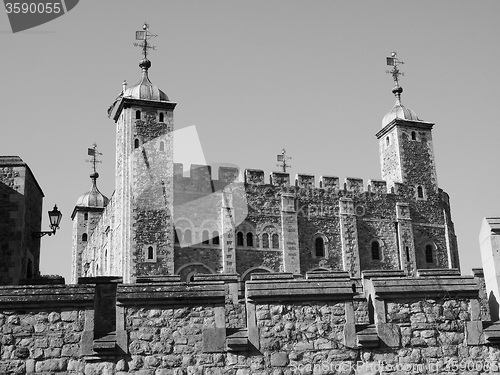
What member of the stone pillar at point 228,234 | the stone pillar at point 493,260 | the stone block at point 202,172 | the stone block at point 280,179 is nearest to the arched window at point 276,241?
the stone pillar at point 228,234

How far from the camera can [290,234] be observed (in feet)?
147

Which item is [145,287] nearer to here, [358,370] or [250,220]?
[358,370]

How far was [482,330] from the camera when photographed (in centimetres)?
994

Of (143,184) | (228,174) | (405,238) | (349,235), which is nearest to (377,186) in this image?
(405,238)

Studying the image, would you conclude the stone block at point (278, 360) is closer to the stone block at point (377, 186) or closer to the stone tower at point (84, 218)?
the stone block at point (377, 186)

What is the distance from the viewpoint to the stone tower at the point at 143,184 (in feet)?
136

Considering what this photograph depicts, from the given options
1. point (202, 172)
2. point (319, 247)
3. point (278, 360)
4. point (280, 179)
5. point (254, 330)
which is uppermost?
point (202, 172)

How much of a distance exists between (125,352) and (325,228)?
3682 centimetres

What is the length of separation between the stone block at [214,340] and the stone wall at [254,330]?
11 millimetres

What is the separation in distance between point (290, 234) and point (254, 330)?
3523cm

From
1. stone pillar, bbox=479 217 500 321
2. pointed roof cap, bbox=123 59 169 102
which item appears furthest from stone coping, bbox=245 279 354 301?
pointed roof cap, bbox=123 59 169 102

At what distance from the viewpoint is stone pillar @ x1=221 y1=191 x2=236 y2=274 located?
42.9 meters

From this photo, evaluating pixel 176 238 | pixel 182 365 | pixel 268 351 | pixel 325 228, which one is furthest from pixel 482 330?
pixel 325 228

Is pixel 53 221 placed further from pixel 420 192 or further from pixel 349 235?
pixel 420 192
